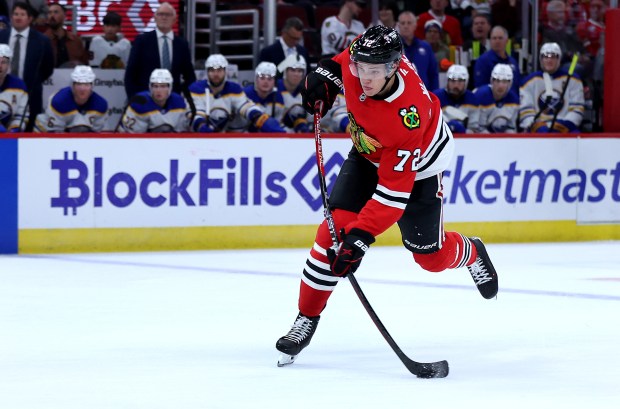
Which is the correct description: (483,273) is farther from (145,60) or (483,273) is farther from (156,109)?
(145,60)

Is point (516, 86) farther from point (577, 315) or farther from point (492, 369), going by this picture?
point (492, 369)

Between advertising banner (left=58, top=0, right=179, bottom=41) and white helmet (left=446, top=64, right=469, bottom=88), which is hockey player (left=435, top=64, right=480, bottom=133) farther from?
advertising banner (left=58, top=0, right=179, bottom=41)

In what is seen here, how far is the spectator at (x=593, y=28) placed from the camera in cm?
1023

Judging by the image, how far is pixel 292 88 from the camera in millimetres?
9211

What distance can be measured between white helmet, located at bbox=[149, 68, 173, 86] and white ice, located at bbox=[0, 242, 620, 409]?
147 centimetres

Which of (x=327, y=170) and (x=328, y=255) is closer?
(x=328, y=255)

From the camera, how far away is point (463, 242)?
4824 millimetres

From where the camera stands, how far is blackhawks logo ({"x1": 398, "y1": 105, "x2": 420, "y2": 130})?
13.1 ft

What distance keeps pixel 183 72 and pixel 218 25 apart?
5.18 feet

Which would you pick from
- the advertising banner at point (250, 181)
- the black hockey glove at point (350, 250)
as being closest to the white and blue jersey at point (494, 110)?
the advertising banner at point (250, 181)

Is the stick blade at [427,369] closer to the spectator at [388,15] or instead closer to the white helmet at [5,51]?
the white helmet at [5,51]

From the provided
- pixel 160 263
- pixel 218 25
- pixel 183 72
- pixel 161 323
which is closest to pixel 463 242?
pixel 161 323

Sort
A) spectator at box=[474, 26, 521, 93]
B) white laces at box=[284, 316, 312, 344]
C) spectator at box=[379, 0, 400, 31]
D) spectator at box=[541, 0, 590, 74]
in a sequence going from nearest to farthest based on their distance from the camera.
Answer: white laces at box=[284, 316, 312, 344]
spectator at box=[474, 26, 521, 93]
spectator at box=[379, 0, 400, 31]
spectator at box=[541, 0, 590, 74]

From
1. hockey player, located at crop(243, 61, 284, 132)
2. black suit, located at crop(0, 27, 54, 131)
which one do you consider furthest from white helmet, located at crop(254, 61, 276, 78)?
black suit, located at crop(0, 27, 54, 131)
